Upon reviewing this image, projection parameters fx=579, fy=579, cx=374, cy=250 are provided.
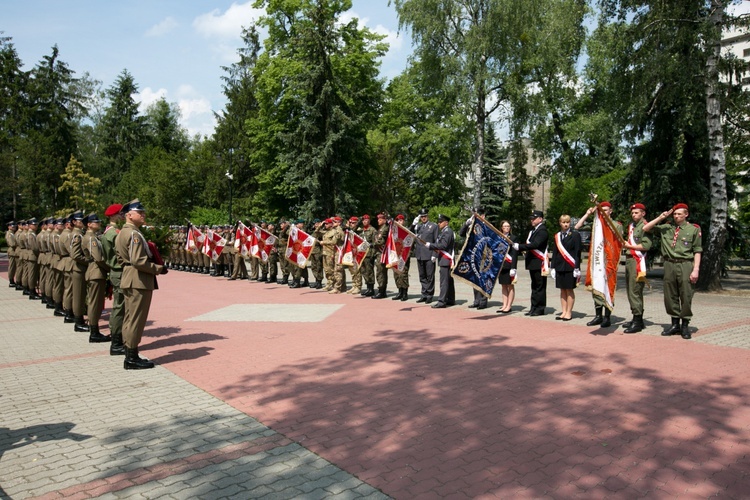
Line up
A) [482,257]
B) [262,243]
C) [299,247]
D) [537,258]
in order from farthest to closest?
[262,243] → [299,247] → [482,257] → [537,258]

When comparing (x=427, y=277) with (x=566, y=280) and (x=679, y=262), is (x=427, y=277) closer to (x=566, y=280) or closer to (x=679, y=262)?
(x=566, y=280)

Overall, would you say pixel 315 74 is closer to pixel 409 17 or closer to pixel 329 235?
pixel 409 17

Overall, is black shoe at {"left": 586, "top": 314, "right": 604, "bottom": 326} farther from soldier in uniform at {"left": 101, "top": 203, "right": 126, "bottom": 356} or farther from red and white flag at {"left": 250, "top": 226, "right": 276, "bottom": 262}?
red and white flag at {"left": 250, "top": 226, "right": 276, "bottom": 262}

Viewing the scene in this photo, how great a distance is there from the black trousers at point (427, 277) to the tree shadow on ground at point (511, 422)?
18.8ft

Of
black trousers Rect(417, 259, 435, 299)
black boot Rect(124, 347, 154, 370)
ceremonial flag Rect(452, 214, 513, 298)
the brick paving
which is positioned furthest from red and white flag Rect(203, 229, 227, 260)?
black boot Rect(124, 347, 154, 370)

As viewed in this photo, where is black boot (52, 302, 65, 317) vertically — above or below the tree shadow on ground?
above

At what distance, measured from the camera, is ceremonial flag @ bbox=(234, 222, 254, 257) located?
783 inches

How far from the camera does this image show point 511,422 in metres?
5.24

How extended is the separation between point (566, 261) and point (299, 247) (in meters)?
8.63

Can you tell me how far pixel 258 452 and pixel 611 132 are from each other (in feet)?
61.7

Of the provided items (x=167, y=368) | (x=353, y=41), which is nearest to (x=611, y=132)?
(x=167, y=368)

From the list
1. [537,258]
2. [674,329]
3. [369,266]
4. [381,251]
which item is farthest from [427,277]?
[674,329]

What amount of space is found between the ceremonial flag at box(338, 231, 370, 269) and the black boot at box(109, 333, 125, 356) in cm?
744

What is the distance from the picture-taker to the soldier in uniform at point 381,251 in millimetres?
14781
